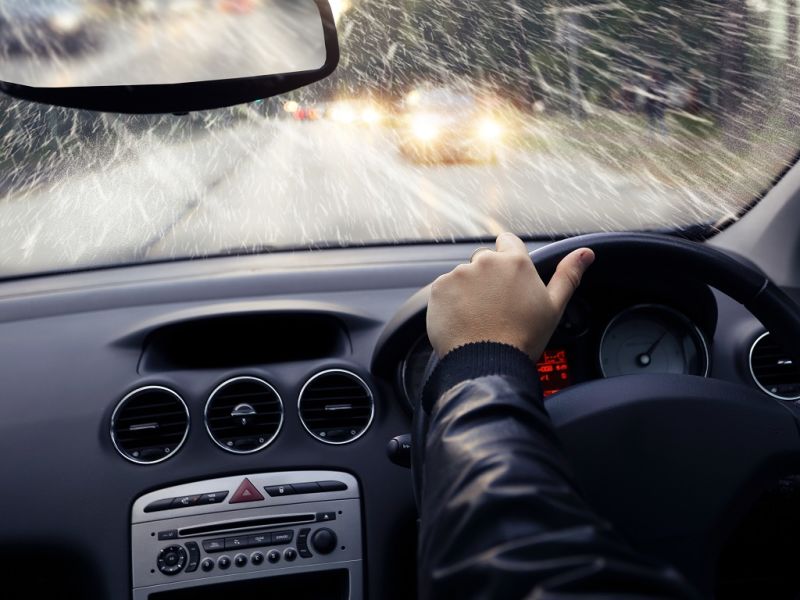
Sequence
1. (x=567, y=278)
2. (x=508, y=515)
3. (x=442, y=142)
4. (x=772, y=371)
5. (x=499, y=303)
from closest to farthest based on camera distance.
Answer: (x=508, y=515) < (x=499, y=303) < (x=567, y=278) < (x=772, y=371) < (x=442, y=142)

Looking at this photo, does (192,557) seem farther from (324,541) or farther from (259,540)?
(324,541)

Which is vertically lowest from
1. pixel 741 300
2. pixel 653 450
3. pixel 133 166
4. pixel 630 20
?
pixel 133 166

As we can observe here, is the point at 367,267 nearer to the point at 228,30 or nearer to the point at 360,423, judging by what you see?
the point at 360,423

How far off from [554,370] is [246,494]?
3.25 feet

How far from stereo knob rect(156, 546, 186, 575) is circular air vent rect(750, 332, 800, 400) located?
6.07 ft

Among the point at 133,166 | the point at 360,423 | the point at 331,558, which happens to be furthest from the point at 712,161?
the point at 133,166

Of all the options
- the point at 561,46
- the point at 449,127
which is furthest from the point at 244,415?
the point at 561,46

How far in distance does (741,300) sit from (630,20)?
23.5 feet

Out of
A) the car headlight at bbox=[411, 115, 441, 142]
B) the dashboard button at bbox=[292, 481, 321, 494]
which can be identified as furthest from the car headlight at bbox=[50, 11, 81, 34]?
the car headlight at bbox=[411, 115, 441, 142]

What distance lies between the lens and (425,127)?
10875mm

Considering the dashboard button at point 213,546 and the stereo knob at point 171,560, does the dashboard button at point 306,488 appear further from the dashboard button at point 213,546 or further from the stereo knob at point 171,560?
the stereo knob at point 171,560

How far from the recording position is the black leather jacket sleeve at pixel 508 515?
106cm

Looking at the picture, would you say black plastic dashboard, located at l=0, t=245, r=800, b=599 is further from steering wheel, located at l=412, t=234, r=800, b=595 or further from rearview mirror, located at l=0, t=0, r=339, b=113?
rearview mirror, located at l=0, t=0, r=339, b=113

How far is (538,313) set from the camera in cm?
159
